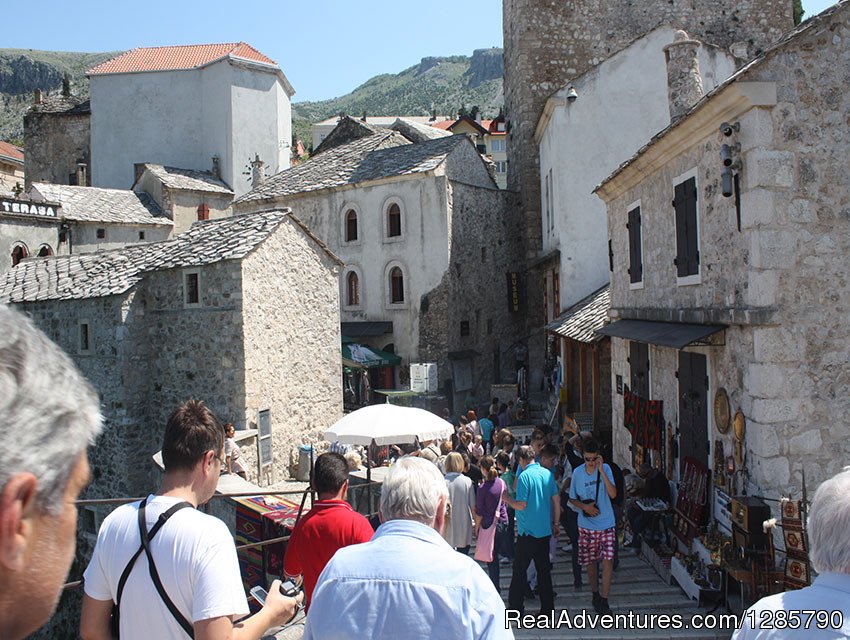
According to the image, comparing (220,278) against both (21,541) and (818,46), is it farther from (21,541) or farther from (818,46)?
(21,541)

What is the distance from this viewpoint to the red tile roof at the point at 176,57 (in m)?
40.1

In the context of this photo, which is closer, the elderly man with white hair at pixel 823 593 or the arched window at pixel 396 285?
the elderly man with white hair at pixel 823 593

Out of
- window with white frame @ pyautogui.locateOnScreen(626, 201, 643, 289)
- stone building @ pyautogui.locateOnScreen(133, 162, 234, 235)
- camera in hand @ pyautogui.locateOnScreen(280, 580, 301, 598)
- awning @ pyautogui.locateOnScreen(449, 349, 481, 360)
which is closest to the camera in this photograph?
camera in hand @ pyautogui.locateOnScreen(280, 580, 301, 598)

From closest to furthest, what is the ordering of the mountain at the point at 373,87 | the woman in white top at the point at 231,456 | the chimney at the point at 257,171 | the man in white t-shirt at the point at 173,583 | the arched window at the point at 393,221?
the man in white t-shirt at the point at 173,583, the woman in white top at the point at 231,456, the arched window at the point at 393,221, the chimney at the point at 257,171, the mountain at the point at 373,87

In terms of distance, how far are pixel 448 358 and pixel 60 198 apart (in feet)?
58.9

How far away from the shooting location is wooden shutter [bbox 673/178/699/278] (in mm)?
9195

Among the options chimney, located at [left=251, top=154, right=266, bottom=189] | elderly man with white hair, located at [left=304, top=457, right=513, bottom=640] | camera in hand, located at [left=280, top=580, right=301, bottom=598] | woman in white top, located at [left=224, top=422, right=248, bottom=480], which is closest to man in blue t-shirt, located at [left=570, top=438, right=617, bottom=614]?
camera in hand, located at [left=280, top=580, right=301, bottom=598]

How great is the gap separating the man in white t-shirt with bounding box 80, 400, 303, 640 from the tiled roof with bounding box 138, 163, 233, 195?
3330cm

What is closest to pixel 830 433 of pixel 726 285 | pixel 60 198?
pixel 726 285

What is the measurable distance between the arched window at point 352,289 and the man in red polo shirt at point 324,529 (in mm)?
22330

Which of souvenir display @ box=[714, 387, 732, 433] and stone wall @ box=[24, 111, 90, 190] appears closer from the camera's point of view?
souvenir display @ box=[714, 387, 732, 433]

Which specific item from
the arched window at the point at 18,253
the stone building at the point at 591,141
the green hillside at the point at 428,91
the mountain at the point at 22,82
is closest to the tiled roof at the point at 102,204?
the arched window at the point at 18,253

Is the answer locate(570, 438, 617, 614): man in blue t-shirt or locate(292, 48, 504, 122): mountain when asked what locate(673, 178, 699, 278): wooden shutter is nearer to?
locate(570, 438, 617, 614): man in blue t-shirt

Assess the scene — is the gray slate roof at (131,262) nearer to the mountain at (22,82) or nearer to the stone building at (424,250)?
the stone building at (424,250)
